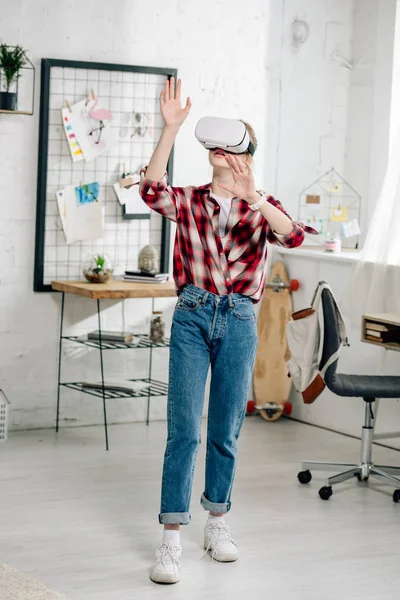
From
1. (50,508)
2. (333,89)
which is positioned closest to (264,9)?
(333,89)

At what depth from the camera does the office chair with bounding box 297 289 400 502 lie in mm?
4293

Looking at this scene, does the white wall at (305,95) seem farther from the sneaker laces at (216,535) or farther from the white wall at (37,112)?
the sneaker laces at (216,535)

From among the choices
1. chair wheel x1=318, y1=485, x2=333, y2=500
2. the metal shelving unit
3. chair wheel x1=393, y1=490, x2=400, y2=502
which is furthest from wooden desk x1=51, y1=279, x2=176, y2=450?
chair wheel x1=393, y1=490, x2=400, y2=502

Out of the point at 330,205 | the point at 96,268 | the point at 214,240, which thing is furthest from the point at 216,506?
the point at 330,205

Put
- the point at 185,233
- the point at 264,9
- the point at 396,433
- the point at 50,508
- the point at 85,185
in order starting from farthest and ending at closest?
the point at 264,9 < the point at 85,185 < the point at 396,433 < the point at 50,508 < the point at 185,233

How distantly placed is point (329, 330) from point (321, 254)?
4.17 feet

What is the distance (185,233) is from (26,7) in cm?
219

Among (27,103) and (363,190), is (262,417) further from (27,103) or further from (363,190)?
(27,103)

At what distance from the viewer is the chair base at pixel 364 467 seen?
4367mm

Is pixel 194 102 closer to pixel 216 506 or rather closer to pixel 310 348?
pixel 310 348

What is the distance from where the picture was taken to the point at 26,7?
16.4ft

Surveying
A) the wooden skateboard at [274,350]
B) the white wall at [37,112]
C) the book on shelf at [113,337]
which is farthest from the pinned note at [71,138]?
the wooden skateboard at [274,350]

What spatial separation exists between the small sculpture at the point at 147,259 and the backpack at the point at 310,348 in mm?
1169

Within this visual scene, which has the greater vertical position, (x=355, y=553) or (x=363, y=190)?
(x=363, y=190)
